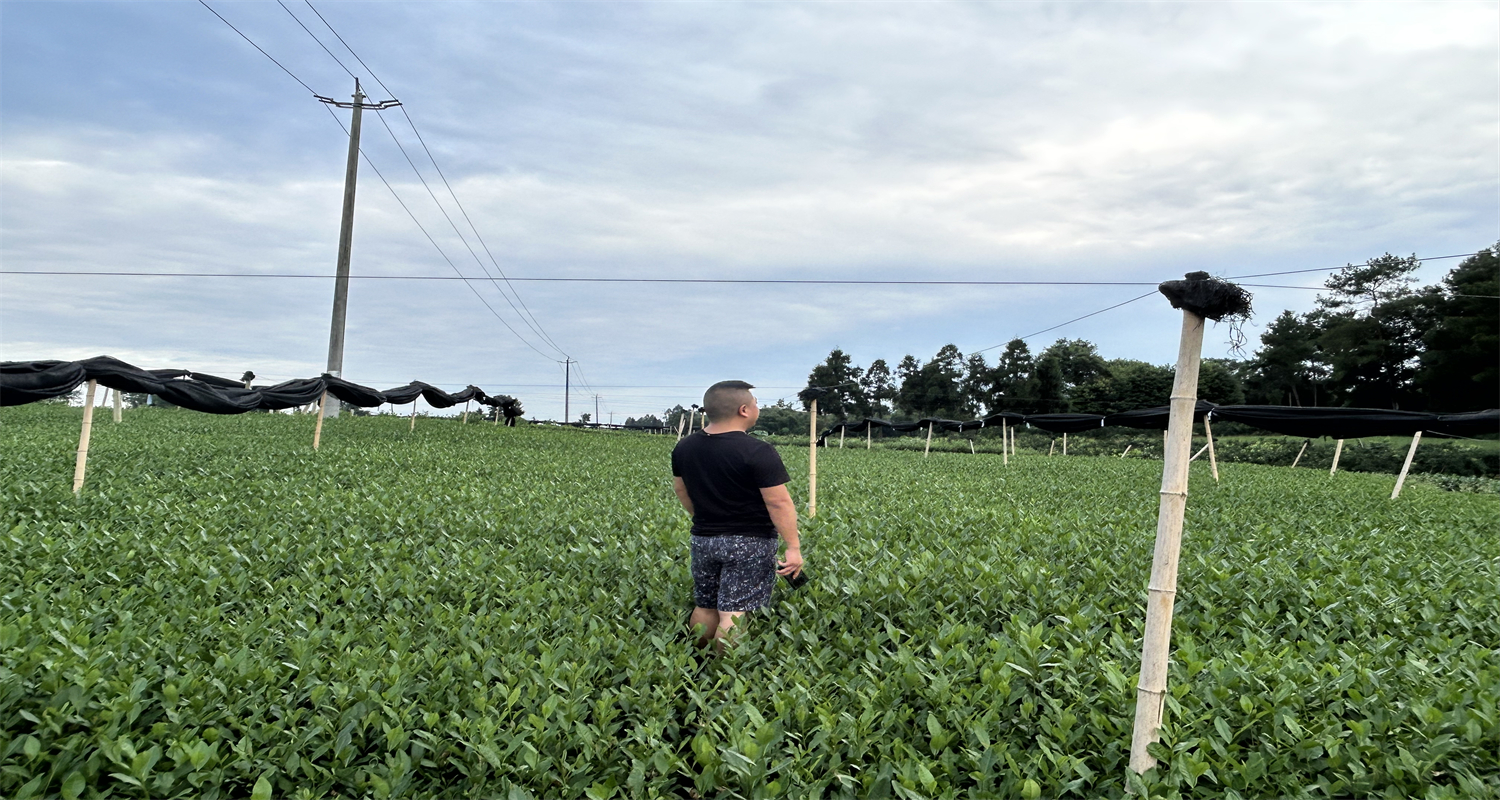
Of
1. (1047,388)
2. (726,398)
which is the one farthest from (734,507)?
(1047,388)

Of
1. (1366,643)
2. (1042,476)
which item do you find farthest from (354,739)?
(1042,476)

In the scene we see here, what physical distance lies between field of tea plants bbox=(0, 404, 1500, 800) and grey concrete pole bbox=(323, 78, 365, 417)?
15.8 m

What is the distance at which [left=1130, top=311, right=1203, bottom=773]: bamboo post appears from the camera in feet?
9.94

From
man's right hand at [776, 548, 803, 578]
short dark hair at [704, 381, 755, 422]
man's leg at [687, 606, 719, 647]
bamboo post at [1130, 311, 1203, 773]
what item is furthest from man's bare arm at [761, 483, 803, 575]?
bamboo post at [1130, 311, 1203, 773]

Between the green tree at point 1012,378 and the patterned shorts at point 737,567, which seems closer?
the patterned shorts at point 737,567

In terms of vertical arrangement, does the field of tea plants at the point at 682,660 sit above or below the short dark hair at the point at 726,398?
below

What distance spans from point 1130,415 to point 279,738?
15.3 m

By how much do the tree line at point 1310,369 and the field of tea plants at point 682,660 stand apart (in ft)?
96.7

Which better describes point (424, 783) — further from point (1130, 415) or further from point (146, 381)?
point (1130, 415)

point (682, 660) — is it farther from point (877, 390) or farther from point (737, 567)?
point (877, 390)

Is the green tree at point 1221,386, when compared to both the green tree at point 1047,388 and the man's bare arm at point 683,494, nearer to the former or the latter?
the green tree at point 1047,388

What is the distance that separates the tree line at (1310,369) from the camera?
127 feet

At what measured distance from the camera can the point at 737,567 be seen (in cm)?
446

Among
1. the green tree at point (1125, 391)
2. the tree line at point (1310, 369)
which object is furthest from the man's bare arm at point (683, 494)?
the green tree at point (1125, 391)
